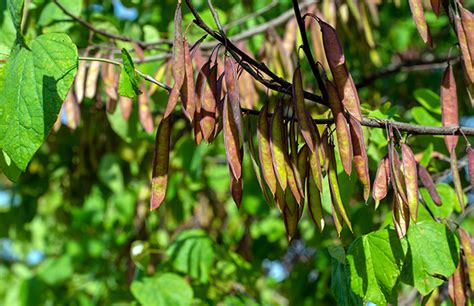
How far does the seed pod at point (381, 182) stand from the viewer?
100cm

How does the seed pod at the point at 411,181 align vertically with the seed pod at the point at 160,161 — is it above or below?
below

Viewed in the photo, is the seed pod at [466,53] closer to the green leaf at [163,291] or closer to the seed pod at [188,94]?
the seed pod at [188,94]

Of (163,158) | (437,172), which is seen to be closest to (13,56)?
(163,158)

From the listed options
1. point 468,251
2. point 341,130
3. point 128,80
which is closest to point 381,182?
point 341,130

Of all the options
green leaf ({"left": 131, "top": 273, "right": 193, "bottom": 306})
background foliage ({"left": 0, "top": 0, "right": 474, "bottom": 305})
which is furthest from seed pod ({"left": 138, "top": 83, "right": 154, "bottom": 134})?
green leaf ({"left": 131, "top": 273, "right": 193, "bottom": 306})

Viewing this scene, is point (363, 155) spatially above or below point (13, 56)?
below

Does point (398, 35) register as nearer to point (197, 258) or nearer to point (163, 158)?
point (197, 258)

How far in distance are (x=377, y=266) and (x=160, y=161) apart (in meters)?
0.40

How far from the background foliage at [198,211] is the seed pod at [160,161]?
25cm

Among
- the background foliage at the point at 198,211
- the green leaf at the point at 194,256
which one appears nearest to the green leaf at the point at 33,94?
the background foliage at the point at 198,211

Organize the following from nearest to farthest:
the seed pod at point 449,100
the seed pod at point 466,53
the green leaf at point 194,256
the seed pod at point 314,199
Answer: the seed pod at point 314,199 → the seed pod at point 466,53 → the seed pod at point 449,100 → the green leaf at point 194,256

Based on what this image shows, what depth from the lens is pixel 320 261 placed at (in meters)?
2.21

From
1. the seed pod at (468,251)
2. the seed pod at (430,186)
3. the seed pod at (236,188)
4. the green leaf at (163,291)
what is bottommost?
the green leaf at (163,291)

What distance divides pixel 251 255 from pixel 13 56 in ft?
5.52
